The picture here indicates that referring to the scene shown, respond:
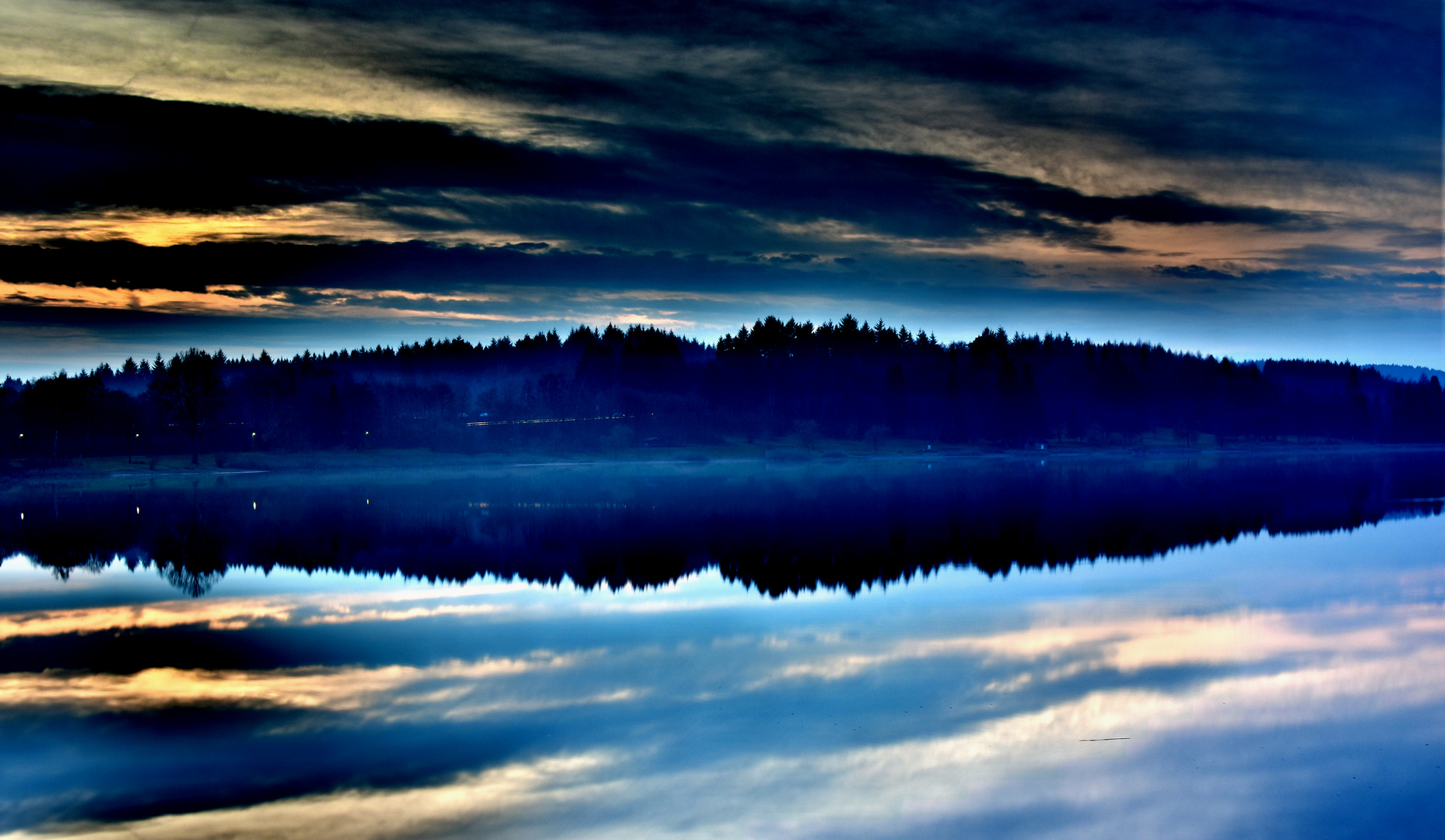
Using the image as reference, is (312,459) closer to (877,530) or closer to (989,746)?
(877,530)

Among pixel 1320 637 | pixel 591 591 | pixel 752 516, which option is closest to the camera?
pixel 1320 637

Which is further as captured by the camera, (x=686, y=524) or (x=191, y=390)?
(x=191, y=390)

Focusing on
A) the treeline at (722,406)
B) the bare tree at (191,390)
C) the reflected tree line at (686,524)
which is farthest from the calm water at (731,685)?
the treeline at (722,406)

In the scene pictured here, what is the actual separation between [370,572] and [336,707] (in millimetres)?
17981

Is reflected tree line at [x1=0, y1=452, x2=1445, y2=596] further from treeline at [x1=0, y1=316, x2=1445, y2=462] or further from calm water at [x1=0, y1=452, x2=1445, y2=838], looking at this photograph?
treeline at [x1=0, y1=316, x2=1445, y2=462]

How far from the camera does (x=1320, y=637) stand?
2242 centimetres

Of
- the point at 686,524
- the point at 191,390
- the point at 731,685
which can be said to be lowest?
the point at 686,524

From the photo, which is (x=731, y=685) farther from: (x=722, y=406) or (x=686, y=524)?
(x=722, y=406)

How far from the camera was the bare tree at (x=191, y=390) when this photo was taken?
10944 cm

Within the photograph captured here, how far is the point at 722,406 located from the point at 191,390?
74.0 meters

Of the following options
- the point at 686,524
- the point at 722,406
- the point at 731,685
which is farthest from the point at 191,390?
the point at 731,685

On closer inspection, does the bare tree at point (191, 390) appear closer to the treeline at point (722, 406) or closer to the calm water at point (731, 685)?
the treeline at point (722, 406)

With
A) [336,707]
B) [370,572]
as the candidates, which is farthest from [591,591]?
[336,707]

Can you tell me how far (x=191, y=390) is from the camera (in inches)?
4316
